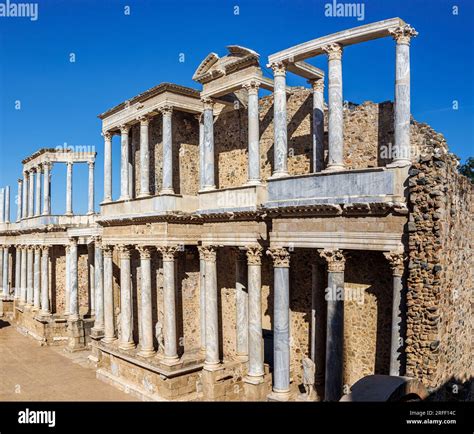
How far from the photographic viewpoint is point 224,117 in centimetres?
2025

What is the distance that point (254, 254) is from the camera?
51.8 feet

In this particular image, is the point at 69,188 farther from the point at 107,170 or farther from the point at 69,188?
the point at 107,170

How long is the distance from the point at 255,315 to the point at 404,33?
9795mm

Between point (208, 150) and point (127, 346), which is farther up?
point (208, 150)

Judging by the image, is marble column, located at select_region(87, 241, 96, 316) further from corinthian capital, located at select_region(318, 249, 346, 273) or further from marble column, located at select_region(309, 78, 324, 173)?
corinthian capital, located at select_region(318, 249, 346, 273)

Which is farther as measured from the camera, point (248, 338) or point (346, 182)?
point (248, 338)

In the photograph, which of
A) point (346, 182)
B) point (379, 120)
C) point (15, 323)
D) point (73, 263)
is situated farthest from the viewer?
point (15, 323)

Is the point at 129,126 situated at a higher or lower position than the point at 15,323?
higher

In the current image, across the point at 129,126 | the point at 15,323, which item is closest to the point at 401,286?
the point at 129,126

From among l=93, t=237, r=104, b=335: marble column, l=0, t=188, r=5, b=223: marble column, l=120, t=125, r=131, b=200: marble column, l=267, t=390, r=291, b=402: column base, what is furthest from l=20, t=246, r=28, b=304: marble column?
l=267, t=390, r=291, b=402: column base

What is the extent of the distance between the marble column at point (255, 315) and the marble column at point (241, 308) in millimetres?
1513

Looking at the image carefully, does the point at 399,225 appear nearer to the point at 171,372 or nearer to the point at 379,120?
the point at 379,120

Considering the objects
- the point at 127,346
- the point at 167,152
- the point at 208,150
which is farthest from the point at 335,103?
the point at 127,346
